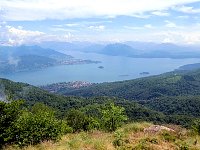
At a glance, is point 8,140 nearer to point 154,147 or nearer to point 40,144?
point 40,144

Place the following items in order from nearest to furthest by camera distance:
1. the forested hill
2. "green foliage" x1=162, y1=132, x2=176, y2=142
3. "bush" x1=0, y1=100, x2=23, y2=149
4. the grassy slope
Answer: the grassy slope
"green foliage" x1=162, y1=132, x2=176, y2=142
"bush" x1=0, y1=100, x2=23, y2=149
the forested hill

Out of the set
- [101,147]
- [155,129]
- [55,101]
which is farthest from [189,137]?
[55,101]

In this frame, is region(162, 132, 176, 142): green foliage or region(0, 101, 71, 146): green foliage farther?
region(0, 101, 71, 146): green foliage

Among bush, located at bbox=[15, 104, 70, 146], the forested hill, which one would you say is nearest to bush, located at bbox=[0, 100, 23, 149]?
bush, located at bbox=[15, 104, 70, 146]

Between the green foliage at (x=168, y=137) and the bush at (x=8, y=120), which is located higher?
the bush at (x=8, y=120)

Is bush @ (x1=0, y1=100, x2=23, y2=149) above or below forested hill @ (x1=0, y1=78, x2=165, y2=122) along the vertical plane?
above

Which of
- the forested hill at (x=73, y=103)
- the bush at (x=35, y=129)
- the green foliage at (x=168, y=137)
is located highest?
the bush at (x=35, y=129)

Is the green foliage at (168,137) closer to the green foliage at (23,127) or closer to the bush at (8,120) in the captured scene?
the green foliage at (23,127)

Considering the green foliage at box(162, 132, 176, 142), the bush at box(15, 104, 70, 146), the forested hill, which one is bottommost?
the forested hill

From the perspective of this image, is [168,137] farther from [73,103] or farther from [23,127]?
[73,103]

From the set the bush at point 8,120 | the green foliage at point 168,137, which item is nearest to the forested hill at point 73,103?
the bush at point 8,120

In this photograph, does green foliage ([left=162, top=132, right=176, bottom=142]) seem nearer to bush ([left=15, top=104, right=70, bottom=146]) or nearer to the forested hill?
bush ([left=15, top=104, right=70, bottom=146])
